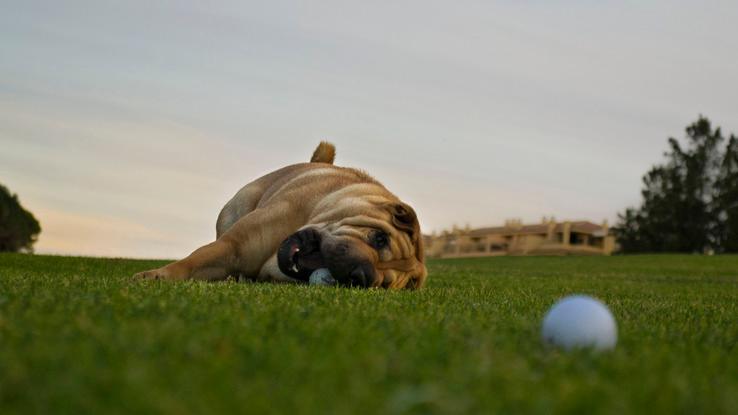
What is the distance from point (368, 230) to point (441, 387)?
417 cm

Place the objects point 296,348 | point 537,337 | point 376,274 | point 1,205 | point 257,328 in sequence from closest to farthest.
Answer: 1. point 296,348
2. point 257,328
3. point 537,337
4. point 376,274
5. point 1,205

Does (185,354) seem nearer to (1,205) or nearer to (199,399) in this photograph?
(199,399)

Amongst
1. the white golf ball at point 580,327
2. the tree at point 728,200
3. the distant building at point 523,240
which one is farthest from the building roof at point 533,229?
the white golf ball at point 580,327

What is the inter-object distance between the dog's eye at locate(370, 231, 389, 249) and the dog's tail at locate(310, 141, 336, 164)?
11.0 feet

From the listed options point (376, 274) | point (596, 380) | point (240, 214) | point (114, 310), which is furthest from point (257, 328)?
point (240, 214)

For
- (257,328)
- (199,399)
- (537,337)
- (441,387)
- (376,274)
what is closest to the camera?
(199,399)

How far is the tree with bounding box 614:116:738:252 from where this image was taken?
60875 millimetres

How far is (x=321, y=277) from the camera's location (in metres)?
6.22

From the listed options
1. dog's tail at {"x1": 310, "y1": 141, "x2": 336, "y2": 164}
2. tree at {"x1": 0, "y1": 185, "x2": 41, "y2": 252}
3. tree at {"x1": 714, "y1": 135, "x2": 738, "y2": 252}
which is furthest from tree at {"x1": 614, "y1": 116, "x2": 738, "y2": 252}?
dog's tail at {"x1": 310, "y1": 141, "x2": 336, "y2": 164}

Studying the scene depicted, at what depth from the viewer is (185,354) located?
2.28 metres

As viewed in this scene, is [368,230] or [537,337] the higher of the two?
[368,230]

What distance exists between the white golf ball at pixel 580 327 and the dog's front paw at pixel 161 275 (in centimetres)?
385

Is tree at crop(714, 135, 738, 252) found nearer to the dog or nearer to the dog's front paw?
the dog

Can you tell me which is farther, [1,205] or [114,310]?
[1,205]
